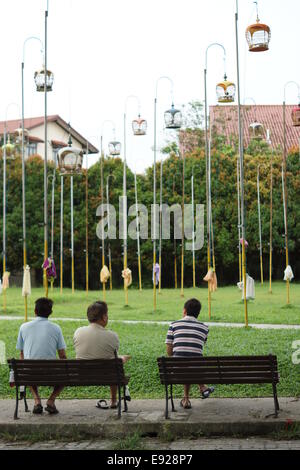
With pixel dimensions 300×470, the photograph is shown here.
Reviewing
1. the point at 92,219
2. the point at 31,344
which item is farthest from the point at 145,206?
the point at 31,344

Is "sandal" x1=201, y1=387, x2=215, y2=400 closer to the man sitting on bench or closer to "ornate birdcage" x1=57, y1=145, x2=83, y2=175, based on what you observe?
the man sitting on bench

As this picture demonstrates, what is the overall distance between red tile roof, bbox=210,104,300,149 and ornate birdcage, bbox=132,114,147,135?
2645 centimetres

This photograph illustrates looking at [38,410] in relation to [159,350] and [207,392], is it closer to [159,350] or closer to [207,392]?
[207,392]

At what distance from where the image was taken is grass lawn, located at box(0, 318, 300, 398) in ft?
35.3

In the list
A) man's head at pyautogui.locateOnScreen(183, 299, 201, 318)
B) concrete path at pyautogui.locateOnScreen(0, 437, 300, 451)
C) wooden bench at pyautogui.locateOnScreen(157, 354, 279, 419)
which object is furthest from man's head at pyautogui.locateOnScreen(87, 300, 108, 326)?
concrete path at pyautogui.locateOnScreen(0, 437, 300, 451)

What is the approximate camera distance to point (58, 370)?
889 centimetres

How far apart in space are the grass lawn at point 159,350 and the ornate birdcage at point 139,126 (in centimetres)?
576

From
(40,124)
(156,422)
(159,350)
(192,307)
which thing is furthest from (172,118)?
(40,124)

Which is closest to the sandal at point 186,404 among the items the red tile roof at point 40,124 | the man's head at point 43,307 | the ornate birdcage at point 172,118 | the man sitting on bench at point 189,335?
the man sitting on bench at point 189,335

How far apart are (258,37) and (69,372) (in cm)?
769

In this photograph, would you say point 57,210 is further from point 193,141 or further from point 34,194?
point 193,141

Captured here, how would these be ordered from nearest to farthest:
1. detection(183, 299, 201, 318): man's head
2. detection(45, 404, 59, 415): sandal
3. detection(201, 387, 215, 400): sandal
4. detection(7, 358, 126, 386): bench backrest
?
detection(7, 358, 126, 386): bench backrest → detection(45, 404, 59, 415): sandal → detection(183, 299, 201, 318): man's head → detection(201, 387, 215, 400): sandal

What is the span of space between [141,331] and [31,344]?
294 inches

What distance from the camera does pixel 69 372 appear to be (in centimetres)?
888
